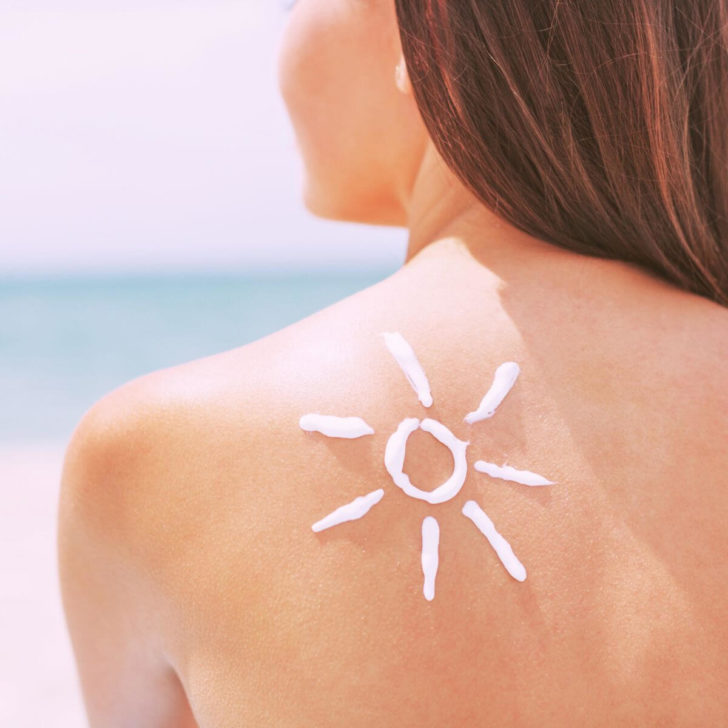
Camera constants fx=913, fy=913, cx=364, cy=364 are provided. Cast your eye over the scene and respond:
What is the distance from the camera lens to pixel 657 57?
0.96 metres

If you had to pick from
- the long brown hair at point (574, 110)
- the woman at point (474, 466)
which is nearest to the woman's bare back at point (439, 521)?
the woman at point (474, 466)

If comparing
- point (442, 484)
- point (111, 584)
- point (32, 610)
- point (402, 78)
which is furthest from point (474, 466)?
point (32, 610)

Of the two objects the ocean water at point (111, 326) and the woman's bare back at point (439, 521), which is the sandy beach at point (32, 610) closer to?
the ocean water at point (111, 326)

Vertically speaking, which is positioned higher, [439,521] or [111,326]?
[439,521]

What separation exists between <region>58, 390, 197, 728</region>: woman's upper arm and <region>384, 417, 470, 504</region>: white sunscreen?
0.77ft

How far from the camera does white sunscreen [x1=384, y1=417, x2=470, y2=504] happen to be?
31.4 inches

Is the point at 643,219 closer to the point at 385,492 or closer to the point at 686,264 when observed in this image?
the point at 686,264

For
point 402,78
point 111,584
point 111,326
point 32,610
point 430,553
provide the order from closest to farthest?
point 430,553 → point 111,584 → point 402,78 → point 32,610 → point 111,326

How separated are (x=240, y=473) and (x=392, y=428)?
14cm

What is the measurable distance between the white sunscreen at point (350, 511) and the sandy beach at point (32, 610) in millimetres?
2393

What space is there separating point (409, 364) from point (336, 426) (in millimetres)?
92

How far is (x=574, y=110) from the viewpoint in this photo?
958 millimetres

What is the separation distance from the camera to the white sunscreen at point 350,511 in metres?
0.80

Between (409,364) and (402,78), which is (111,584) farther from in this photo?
(402,78)
